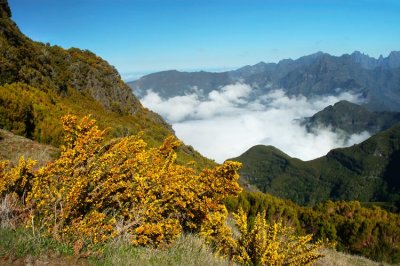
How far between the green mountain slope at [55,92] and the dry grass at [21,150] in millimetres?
2195

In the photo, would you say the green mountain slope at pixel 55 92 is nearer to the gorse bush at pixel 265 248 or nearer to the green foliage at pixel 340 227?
the green foliage at pixel 340 227

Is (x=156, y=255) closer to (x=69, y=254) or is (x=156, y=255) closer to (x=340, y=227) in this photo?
(x=69, y=254)

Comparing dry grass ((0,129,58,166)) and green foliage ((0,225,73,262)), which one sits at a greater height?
dry grass ((0,129,58,166))

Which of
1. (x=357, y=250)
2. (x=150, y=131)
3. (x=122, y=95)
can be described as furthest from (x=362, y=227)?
(x=122, y=95)

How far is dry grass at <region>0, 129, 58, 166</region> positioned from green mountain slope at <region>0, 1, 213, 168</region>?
7.20ft

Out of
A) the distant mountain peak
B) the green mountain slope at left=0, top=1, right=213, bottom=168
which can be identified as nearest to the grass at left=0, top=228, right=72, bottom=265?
the green mountain slope at left=0, top=1, right=213, bottom=168

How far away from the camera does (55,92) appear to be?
104 feet

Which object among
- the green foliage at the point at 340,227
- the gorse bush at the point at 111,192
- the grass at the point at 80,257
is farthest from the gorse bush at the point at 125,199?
the green foliage at the point at 340,227

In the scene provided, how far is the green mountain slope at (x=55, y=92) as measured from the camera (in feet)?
52.0

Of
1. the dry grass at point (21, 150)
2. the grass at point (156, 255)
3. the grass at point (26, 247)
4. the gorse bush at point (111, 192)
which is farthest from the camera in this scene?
the dry grass at point (21, 150)

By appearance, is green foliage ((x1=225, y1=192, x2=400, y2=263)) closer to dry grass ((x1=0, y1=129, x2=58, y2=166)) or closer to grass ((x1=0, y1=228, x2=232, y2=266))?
dry grass ((x1=0, y1=129, x2=58, y2=166))

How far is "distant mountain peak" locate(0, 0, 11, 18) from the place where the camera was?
119 ft

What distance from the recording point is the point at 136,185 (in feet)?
24.9

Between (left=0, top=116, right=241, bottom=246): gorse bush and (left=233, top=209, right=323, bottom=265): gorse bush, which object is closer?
(left=0, top=116, right=241, bottom=246): gorse bush
